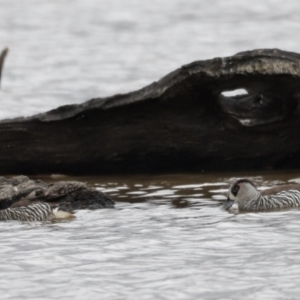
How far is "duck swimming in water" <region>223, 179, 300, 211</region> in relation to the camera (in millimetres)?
12477

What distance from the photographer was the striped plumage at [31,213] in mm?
12195

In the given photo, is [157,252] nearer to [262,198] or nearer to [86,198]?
[86,198]

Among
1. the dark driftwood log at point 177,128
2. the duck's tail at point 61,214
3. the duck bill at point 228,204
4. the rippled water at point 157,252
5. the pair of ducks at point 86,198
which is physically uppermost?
the dark driftwood log at point 177,128

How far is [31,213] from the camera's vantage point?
12.2 metres

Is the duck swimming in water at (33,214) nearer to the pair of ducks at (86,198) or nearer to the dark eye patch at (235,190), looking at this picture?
the pair of ducks at (86,198)

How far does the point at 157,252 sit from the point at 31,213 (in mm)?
2297

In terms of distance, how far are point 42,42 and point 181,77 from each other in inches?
612

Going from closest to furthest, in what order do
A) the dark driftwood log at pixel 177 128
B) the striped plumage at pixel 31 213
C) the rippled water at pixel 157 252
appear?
1. the rippled water at pixel 157 252
2. the striped plumage at pixel 31 213
3. the dark driftwood log at pixel 177 128

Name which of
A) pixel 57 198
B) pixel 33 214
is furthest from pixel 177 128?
pixel 33 214

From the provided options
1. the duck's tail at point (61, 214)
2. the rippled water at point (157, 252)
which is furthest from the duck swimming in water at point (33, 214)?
the rippled water at point (157, 252)

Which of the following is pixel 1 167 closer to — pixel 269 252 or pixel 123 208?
pixel 123 208

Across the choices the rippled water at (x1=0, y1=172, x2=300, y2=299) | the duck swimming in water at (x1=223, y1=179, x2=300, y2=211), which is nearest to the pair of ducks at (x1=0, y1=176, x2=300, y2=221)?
the duck swimming in water at (x1=223, y1=179, x2=300, y2=211)

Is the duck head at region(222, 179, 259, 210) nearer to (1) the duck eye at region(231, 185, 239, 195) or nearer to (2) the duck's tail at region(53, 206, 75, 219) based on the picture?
(1) the duck eye at region(231, 185, 239, 195)

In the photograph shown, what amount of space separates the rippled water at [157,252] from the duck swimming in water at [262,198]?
0.22 meters
